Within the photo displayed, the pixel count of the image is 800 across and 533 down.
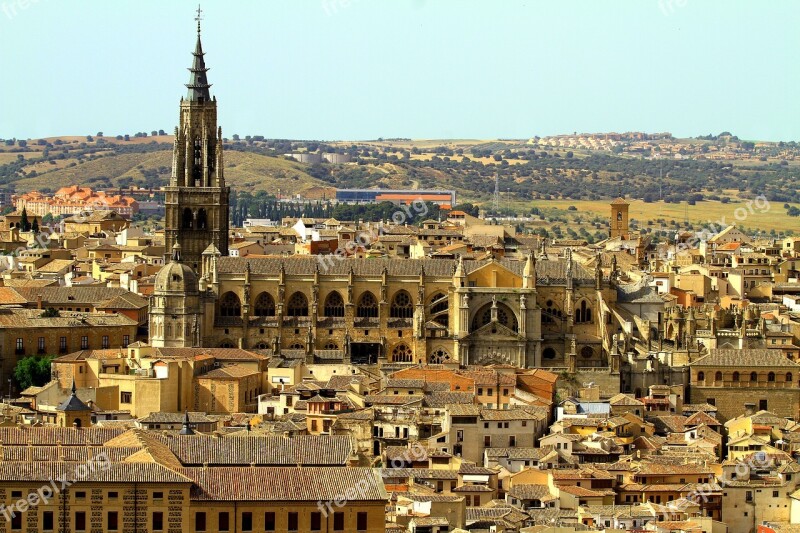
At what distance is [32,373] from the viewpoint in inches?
3752

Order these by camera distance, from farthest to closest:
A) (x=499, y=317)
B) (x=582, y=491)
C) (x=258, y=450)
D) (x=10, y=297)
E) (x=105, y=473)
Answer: (x=10, y=297) < (x=499, y=317) < (x=582, y=491) < (x=258, y=450) < (x=105, y=473)

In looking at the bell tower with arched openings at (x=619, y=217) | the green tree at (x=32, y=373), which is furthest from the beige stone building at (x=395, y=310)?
the bell tower with arched openings at (x=619, y=217)

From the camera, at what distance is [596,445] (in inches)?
3172

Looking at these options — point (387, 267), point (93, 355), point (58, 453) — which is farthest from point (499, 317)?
point (58, 453)

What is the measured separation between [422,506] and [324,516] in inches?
383

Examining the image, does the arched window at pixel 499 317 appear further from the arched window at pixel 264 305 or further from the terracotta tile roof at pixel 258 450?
the terracotta tile roof at pixel 258 450

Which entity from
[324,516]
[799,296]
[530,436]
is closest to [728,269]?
[799,296]

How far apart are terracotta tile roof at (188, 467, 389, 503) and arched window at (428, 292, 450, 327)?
42791mm

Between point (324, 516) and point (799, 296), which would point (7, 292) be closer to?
point (799, 296)

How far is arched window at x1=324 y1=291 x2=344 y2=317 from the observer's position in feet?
335

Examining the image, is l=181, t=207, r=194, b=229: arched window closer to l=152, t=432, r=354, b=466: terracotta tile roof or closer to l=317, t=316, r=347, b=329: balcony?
l=317, t=316, r=347, b=329: balcony

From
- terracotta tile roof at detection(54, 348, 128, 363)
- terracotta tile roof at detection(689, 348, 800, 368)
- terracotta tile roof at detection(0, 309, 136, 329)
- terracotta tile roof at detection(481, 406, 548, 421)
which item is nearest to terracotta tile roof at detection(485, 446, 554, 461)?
terracotta tile roof at detection(481, 406, 548, 421)

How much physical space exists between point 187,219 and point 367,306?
13963 millimetres

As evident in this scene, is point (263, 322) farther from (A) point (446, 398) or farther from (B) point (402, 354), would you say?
(A) point (446, 398)
